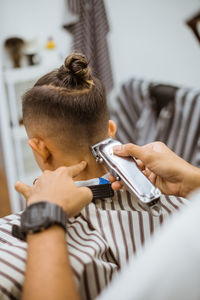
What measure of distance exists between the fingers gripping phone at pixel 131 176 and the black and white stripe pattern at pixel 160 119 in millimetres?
1029

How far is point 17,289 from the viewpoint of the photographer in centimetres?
66

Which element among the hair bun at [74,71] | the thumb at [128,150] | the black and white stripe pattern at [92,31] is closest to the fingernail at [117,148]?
the thumb at [128,150]

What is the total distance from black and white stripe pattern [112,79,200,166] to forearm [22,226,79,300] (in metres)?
1.36

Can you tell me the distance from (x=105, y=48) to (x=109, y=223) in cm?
185

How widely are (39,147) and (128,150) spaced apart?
31 centimetres

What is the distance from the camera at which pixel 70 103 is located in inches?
35.9

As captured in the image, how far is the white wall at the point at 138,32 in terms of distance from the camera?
222 centimetres

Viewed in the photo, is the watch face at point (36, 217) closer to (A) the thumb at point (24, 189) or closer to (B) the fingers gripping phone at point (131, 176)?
(A) the thumb at point (24, 189)

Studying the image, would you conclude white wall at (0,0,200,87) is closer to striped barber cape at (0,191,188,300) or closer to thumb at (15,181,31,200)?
striped barber cape at (0,191,188,300)

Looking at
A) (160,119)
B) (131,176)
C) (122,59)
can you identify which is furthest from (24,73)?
(131,176)

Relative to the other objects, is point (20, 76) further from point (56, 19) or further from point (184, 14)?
point (184, 14)

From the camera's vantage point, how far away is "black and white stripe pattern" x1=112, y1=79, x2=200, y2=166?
1.77 metres

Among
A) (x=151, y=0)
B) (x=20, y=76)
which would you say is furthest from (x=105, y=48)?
(x=20, y=76)

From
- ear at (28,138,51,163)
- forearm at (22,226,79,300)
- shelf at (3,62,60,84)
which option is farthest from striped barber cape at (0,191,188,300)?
shelf at (3,62,60,84)
